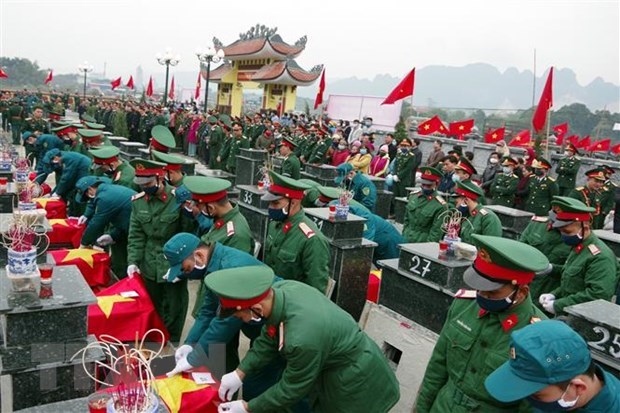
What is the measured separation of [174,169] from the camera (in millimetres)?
5434

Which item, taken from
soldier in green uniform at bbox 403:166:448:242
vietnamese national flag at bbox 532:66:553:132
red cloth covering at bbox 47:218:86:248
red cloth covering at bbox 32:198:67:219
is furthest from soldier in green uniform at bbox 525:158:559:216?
red cloth covering at bbox 32:198:67:219

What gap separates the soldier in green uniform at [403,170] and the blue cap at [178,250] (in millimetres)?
7962

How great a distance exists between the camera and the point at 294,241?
154 inches

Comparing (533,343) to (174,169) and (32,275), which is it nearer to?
(32,275)

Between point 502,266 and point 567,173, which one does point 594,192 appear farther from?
point 502,266

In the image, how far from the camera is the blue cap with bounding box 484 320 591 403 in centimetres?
176

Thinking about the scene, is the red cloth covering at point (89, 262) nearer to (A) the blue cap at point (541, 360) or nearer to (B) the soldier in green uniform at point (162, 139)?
(B) the soldier in green uniform at point (162, 139)

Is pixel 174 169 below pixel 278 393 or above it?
above

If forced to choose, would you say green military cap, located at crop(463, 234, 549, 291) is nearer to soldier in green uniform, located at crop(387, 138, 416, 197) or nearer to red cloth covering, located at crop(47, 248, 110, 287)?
red cloth covering, located at crop(47, 248, 110, 287)

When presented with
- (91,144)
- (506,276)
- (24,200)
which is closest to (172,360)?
(506,276)

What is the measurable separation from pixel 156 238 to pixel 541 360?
3.61 m

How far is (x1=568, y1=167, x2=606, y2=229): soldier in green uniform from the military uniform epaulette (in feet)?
18.9

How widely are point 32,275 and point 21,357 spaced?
479mm

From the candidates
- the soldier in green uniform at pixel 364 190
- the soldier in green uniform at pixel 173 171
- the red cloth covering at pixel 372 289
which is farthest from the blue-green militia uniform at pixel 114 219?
the soldier in green uniform at pixel 364 190
